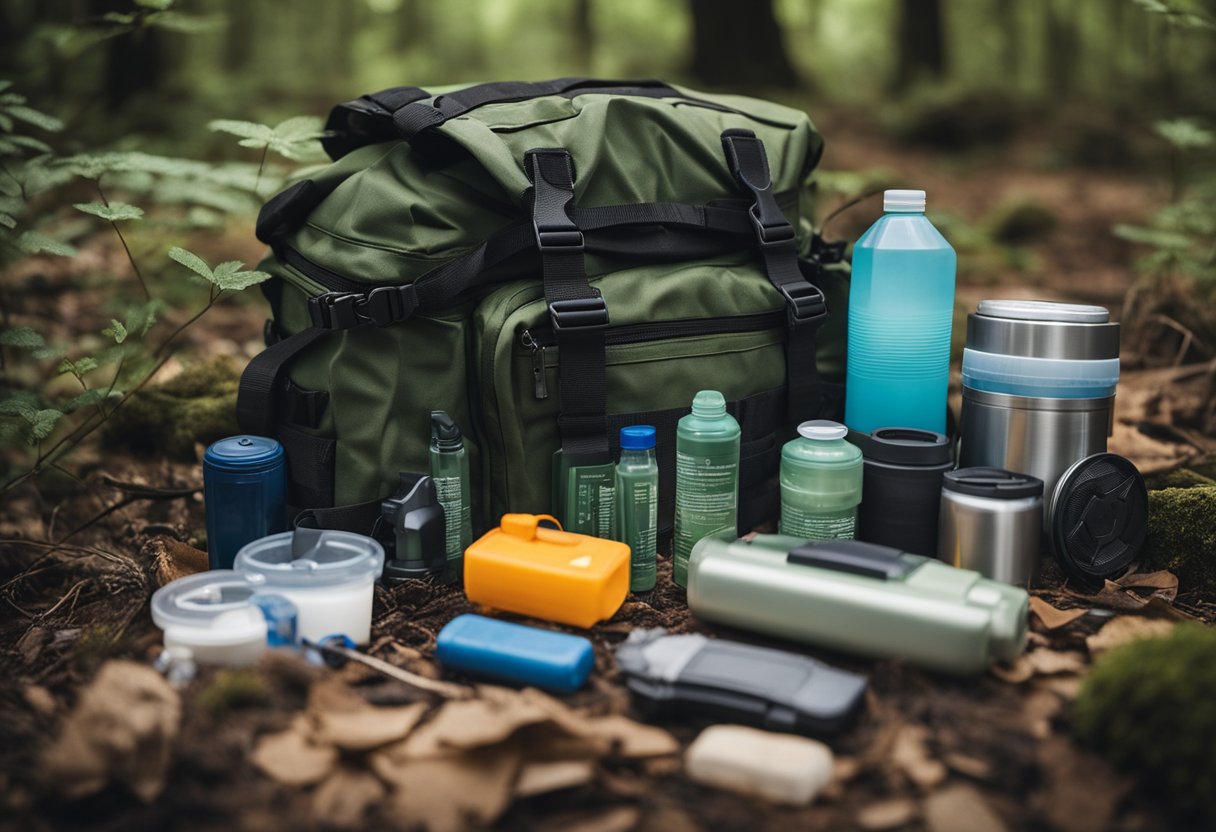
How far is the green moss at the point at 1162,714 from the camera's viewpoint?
172 centimetres

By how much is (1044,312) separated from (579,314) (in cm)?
133

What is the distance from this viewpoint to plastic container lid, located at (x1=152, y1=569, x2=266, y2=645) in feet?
7.10

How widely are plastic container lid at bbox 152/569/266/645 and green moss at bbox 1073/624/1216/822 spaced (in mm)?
1755

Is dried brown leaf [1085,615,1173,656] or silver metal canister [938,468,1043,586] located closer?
dried brown leaf [1085,615,1173,656]

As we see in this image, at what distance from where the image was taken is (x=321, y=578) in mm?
2334

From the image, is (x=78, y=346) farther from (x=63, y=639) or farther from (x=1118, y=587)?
(x=1118, y=587)

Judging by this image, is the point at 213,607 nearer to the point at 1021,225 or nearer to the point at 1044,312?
the point at 1044,312

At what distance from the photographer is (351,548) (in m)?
2.53

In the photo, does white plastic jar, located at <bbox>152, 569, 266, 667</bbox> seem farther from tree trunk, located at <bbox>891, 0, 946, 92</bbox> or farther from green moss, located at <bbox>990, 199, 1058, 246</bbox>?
tree trunk, located at <bbox>891, 0, 946, 92</bbox>

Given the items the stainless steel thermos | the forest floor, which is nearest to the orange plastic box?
the forest floor

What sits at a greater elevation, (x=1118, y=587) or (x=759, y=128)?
(x=759, y=128)

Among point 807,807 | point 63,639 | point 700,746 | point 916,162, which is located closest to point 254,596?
point 63,639

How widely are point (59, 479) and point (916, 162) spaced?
8.45 metres

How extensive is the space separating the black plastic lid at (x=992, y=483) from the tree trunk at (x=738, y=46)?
316 inches
